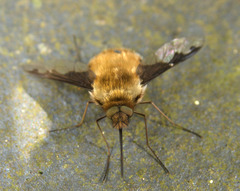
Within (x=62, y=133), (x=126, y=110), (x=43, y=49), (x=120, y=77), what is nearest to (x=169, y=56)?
(x=120, y=77)

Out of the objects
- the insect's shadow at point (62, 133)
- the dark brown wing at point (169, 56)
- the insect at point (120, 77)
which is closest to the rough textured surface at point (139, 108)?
the insect's shadow at point (62, 133)

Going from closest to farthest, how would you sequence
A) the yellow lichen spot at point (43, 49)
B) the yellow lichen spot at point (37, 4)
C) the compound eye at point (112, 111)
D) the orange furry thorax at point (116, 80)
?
the compound eye at point (112, 111) → the orange furry thorax at point (116, 80) → the yellow lichen spot at point (43, 49) → the yellow lichen spot at point (37, 4)

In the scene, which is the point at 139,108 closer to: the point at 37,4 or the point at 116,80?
the point at 116,80

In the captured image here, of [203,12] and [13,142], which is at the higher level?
[203,12]

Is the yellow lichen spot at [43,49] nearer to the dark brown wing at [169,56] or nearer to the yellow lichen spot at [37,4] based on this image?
the yellow lichen spot at [37,4]

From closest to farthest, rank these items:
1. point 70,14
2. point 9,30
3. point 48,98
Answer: point 48,98
point 9,30
point 70,14

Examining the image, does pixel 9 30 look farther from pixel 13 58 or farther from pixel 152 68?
pixel 152 68

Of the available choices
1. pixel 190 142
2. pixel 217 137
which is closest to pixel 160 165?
pixel 190 142

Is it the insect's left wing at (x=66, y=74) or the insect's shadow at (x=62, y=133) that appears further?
the insect's left wing at (x=66, y=74)
